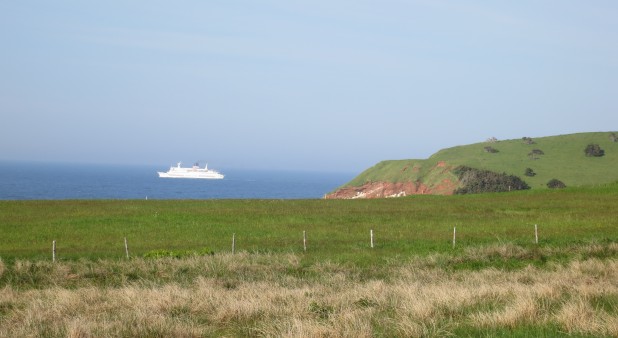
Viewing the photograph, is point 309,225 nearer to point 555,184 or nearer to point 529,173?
point 555,184

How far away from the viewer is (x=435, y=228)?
4338 centimetres

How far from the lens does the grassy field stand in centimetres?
1359

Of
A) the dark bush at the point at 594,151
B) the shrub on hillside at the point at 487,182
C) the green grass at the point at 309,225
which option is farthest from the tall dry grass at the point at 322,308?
the dark bush at the point at 594,151

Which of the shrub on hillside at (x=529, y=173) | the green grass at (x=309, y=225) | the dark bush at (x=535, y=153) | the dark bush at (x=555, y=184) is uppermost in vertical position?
the dark bush at (x=535, y=153)

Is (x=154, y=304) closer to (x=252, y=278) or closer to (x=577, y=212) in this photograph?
(x=252, y=278)

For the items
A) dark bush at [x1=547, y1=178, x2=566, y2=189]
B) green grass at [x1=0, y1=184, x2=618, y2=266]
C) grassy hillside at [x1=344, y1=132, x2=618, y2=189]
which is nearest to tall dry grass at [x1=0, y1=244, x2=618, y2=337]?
green grass at [x1=0, y1=184, x2=618, y2=266]

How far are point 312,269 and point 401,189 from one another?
9029 cm

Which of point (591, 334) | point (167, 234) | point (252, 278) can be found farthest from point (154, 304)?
point (167, 234)

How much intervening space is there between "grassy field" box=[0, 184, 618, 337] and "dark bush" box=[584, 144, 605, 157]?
58.5m

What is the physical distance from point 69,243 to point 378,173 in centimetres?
9650

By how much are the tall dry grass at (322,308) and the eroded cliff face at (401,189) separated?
82.3 m

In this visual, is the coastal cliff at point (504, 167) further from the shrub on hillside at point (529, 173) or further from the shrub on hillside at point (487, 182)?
the shrub on hillside at point (487, 182)

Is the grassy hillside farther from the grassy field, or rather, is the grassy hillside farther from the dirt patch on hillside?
the grassy field

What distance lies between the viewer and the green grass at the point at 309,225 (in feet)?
112
